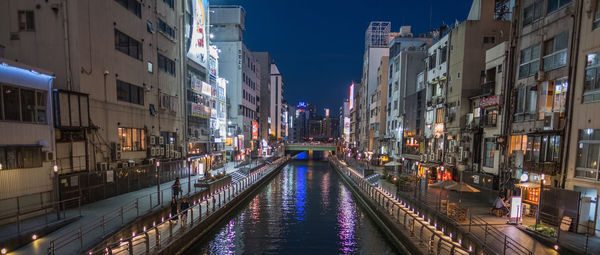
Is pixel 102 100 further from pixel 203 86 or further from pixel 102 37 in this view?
pixel 203 86

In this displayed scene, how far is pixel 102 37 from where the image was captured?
2147cm

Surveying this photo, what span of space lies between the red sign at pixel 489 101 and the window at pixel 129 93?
31.7 metres

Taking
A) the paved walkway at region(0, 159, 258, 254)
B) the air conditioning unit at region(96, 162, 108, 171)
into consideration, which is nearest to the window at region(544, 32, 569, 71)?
the paved walkway at region(0, 159, 258, 254)

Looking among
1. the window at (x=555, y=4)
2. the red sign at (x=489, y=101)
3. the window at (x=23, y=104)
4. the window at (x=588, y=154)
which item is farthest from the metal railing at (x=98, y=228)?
the window at (x=555, y=4)

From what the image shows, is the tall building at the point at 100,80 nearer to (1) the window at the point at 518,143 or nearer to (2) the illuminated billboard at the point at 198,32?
(2) the illuminated billboard at the point at 198,32

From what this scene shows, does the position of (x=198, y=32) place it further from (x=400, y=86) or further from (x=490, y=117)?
(x=490, y=117)

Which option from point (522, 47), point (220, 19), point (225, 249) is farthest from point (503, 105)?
point (220, 19)

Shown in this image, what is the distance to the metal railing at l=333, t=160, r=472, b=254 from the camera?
12.6 metres

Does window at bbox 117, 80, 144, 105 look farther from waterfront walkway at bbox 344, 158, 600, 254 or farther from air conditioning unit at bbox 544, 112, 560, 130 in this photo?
air conditioning unit at bbox 544, 112, 560, 130

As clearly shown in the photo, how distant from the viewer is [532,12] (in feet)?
64.4

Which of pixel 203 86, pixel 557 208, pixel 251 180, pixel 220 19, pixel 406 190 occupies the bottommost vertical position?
pixel 251 180

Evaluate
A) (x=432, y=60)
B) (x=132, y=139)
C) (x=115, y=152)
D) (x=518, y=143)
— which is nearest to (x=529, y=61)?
(x=518, y=143)

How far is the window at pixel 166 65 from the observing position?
30.2m

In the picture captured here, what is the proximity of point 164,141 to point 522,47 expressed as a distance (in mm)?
34191
